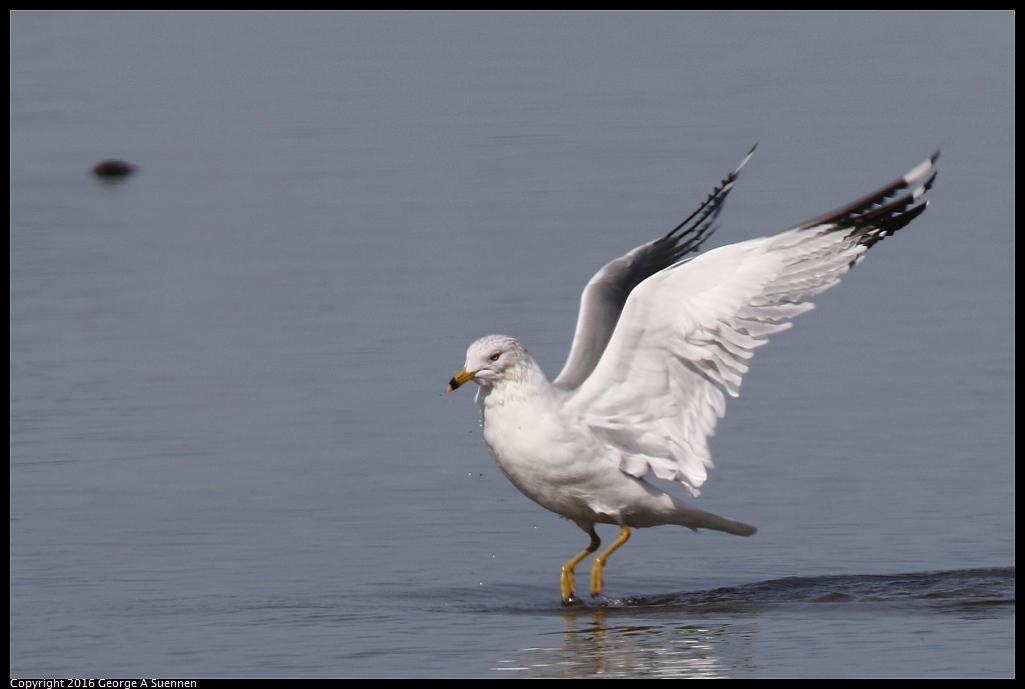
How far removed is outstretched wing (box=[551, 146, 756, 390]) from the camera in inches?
345

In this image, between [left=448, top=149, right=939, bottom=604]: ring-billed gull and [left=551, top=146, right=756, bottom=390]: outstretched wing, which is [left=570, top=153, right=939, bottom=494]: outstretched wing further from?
[left=551, top=146, right=756, bottom=390]: outstretched wing

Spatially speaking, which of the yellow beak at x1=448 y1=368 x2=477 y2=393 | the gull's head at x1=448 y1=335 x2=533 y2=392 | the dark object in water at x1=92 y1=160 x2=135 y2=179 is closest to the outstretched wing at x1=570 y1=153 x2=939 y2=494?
the gull's head at x1=448 y1=335 x2=533 y2=392

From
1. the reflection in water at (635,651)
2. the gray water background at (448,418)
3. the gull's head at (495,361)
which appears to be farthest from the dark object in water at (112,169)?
the reflection in water at (635,651)

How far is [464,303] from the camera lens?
12734 millimetres

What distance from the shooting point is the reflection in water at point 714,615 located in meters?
7.27

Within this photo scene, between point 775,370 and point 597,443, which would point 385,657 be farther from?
point 775,370

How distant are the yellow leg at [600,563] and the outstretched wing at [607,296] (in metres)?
0.70

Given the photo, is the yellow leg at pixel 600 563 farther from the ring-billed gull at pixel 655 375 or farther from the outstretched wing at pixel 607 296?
the outstretched wing at pixel 607 296

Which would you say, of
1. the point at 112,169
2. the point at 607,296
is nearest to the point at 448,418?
the point at 607,296

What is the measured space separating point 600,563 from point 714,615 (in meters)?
0.71

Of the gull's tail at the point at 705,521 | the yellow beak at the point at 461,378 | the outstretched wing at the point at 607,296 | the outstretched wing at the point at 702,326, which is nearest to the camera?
the outstretched wing at the point at 702,326

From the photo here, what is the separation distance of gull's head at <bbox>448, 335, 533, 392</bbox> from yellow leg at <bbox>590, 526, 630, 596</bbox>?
37.0 inches

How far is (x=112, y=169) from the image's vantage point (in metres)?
18.6

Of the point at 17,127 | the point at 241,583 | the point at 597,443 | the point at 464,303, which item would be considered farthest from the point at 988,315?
the point at 17,127
